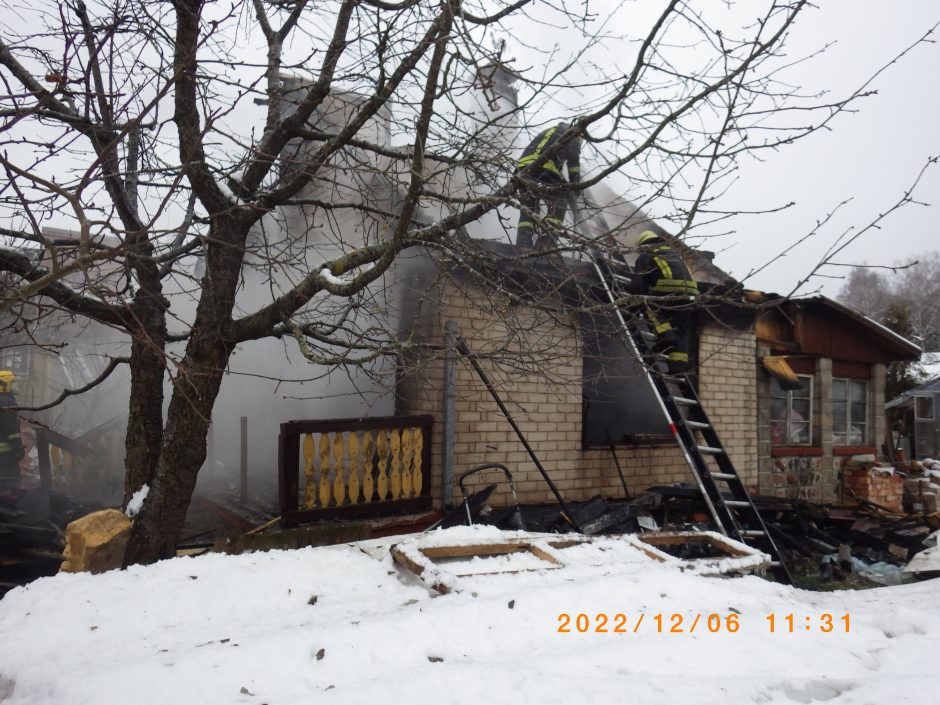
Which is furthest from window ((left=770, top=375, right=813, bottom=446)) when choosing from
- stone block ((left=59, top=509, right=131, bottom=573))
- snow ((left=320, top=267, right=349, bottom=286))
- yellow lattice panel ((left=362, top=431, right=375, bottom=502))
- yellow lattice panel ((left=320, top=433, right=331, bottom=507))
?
stone block ((left=59, top=509, right=131, bottom=573))

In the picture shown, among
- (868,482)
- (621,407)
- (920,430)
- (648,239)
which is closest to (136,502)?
(648,239)

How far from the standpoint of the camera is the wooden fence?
530 cm

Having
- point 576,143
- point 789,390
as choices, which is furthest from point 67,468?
point 789,390

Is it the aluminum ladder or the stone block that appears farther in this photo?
the aluminum ladder

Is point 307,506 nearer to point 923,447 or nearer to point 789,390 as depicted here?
point 789,390

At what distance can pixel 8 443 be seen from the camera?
945cm

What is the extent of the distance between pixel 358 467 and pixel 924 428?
2125cm

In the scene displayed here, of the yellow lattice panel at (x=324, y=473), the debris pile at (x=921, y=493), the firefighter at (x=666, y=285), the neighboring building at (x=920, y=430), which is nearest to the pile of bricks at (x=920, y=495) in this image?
the debris pile at (x=921, y=493)

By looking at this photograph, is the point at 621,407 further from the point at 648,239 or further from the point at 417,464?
the point at 648,239

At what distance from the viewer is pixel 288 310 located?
13.1 feet

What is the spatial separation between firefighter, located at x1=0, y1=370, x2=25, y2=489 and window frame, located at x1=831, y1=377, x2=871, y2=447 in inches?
539

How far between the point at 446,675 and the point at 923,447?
2313cm

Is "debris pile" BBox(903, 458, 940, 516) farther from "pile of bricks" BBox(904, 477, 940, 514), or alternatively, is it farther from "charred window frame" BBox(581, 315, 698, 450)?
"charred window frame" BBox(581, 315, 698, 450)
